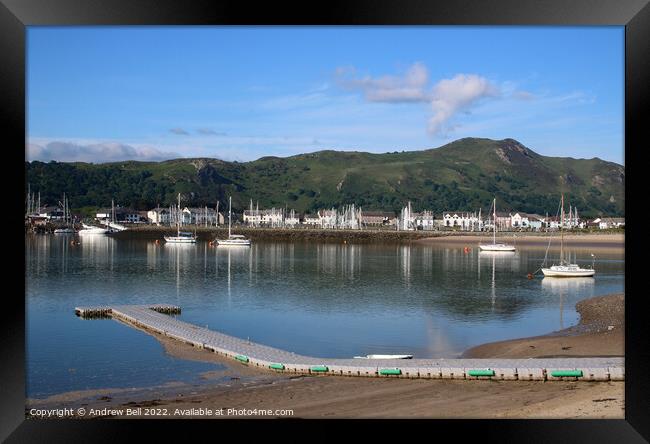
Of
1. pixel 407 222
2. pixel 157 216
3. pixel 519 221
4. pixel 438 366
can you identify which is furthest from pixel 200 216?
pixel 438 366

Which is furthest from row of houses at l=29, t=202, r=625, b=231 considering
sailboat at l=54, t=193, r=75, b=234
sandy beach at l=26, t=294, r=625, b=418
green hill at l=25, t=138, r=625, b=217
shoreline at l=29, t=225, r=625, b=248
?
sandy beach at l=26, t=294, r=625, b=418

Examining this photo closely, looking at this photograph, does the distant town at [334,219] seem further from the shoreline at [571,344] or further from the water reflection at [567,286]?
the shoreline at [571,344]

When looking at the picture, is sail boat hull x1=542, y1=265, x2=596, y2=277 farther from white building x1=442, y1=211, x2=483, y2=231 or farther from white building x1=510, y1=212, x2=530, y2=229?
white building x1=510, y1=212, x2=530, y2=229

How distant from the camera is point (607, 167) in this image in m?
90.3

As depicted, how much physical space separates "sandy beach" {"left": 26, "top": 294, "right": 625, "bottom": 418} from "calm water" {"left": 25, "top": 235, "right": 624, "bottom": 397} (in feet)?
2.27

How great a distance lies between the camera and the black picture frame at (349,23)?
551 cm

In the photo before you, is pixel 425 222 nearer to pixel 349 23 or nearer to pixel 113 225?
pixel 113 225

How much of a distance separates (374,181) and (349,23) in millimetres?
100654

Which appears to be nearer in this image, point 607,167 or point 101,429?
point 101,429

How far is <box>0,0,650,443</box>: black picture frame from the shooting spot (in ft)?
18.1

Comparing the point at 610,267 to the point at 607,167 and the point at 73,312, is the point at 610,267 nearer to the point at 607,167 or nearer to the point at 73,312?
the point at 73,312

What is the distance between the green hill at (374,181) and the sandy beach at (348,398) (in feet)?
230

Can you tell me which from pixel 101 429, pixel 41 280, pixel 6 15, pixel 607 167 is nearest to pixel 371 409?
pixel 101 429

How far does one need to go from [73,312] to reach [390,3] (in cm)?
1243
